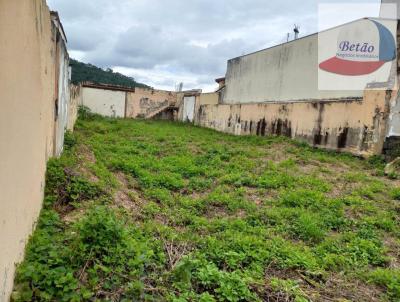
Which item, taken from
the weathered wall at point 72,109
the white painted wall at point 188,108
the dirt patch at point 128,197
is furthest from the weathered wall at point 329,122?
the weathered wall at point 72,109

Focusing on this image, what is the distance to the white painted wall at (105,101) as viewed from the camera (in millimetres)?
18922

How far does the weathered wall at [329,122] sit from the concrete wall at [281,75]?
1.87 m

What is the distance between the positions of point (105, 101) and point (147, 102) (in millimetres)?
2712

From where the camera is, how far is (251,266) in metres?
3.23

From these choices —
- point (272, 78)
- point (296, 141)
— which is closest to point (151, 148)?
point (296, 141)

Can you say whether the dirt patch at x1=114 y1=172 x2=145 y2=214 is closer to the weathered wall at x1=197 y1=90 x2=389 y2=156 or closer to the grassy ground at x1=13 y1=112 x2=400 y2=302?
the grassy ground at x1=13 y1=112 x2=400 y2=302

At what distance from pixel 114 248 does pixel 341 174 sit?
5944 mm

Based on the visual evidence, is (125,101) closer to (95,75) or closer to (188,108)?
(188,108)

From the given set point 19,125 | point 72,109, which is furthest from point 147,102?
point 19,125

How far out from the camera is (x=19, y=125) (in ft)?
7.73

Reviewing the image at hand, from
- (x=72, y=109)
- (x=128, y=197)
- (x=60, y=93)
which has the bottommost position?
(x=128, y=197)

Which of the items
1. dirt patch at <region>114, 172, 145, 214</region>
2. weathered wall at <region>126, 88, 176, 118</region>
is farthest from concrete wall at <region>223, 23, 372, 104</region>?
dirt patch at <region>114, 172, 145, 214</region>

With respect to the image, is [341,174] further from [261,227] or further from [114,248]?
[114,248]

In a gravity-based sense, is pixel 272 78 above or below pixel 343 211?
above
